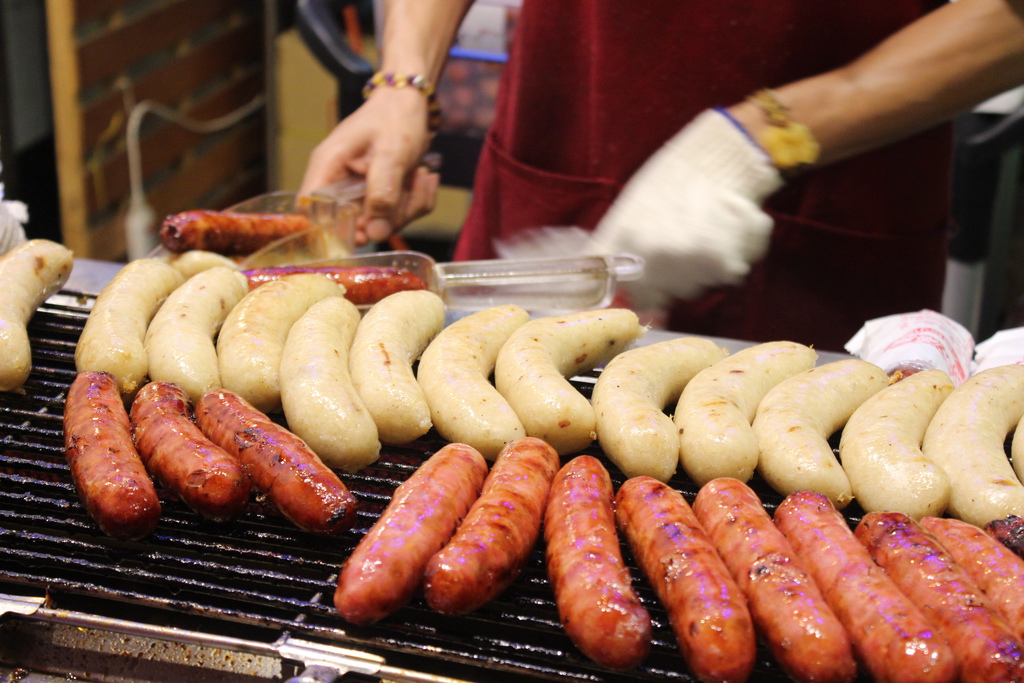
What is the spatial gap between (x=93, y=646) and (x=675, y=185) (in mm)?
2498

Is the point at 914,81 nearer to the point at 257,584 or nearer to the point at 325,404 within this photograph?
the point at 325,404

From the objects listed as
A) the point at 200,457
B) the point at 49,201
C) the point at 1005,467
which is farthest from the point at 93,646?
the point at 49,201

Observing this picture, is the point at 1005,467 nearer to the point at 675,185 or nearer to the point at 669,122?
the point at 675,185

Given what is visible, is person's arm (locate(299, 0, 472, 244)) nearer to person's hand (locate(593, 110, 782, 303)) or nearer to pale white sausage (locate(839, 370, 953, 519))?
person's hand (locate(593, 110, 782, 303))

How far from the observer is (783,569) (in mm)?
1963

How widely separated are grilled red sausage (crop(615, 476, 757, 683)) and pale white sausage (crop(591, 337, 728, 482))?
0.15m

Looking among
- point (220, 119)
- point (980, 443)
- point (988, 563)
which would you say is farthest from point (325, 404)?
point (220, 119)

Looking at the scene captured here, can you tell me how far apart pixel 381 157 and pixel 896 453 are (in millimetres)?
2699

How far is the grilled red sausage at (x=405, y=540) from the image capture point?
73.8 inches

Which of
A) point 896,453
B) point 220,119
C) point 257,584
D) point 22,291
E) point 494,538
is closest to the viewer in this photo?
point 494,538

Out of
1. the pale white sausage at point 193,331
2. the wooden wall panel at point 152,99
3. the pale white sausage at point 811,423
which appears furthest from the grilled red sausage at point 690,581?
the wooden wall panel at point 152,99

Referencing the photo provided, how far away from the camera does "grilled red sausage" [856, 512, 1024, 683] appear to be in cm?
178

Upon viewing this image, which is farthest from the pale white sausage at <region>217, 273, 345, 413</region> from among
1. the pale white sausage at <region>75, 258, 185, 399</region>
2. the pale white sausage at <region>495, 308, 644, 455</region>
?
the pale white sausage at <region>495, 308, 644, 455</region>

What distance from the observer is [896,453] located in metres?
2.41
